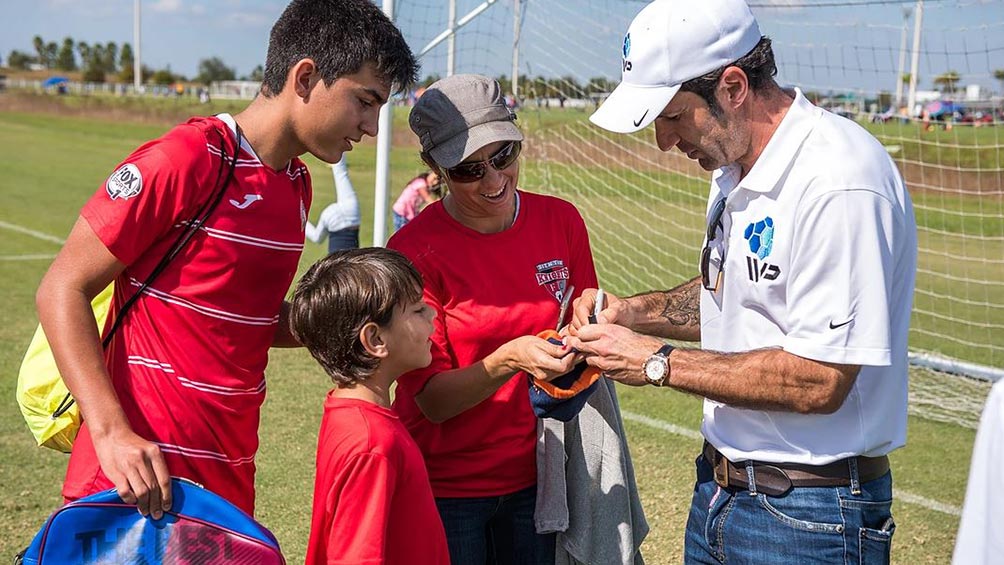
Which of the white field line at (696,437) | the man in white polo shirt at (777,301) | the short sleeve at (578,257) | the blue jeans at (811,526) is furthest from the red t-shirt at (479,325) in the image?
the white field line at (696,437)

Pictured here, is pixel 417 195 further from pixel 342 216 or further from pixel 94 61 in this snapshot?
pixel 94 61

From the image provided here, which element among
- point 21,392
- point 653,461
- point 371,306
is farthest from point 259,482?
point 371,306

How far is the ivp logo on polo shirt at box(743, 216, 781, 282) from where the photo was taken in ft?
7.89

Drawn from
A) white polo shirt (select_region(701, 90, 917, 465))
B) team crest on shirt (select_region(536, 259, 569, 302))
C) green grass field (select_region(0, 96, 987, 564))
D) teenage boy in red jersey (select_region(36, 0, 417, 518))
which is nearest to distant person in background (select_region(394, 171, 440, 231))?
green grass field (select_region(0, 96, 987, 564))

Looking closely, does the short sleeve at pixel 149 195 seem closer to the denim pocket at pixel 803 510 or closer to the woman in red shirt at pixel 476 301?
the woman in red shirt at pixel 476 301

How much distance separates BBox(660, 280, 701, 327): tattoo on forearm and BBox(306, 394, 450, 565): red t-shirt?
997 mm

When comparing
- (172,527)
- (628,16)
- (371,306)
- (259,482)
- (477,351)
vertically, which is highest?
(628,16)

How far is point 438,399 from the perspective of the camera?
9.30ft

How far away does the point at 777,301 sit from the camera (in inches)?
95.8

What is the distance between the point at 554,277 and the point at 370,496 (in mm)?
965

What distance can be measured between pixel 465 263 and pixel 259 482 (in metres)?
3.28

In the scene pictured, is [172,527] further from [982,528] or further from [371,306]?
[982,528]

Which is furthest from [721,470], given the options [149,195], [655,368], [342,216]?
[342,216]

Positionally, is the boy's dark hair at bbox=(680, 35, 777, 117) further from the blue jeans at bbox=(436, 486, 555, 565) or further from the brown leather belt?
the blue jeans at bbox=(436, 486, 555, 565)
